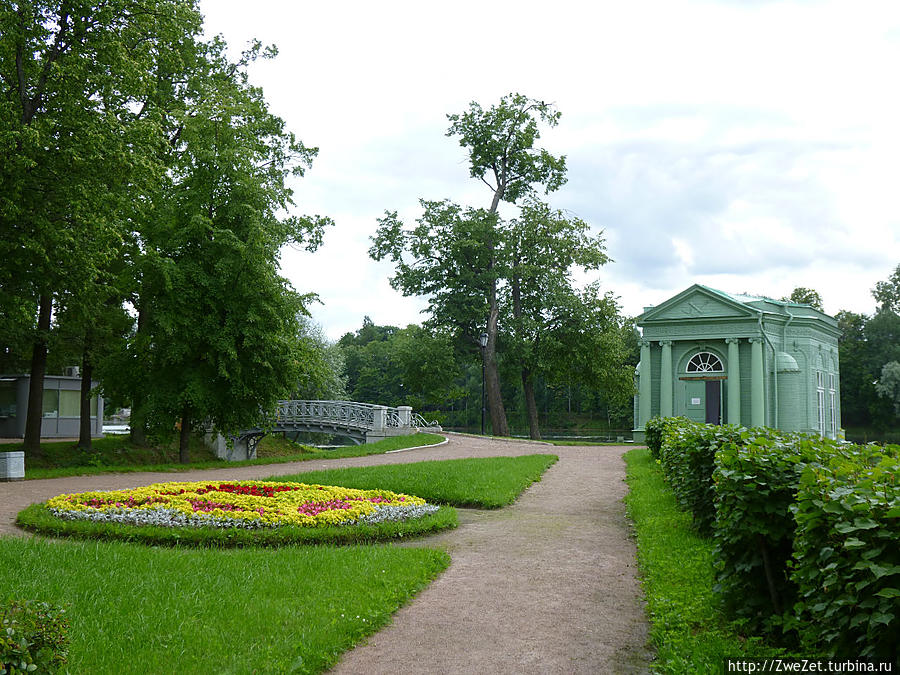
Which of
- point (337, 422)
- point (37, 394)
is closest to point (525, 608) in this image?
point (37, 394)

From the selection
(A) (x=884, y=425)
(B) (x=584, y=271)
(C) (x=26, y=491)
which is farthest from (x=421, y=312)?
(A) (x=884, y=425)

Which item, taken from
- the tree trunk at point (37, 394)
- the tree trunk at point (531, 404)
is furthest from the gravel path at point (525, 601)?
the tree trunk at point (531, 404)

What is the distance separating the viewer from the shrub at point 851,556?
322 centimetres

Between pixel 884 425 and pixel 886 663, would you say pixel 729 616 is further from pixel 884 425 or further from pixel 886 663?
pixel 884 425

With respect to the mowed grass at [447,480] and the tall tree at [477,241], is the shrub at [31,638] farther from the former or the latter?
the tall tree at [477,241]

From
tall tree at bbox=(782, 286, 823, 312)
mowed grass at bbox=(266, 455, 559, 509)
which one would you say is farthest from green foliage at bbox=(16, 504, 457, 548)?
tall tree at bbox=(782, 286, 823, 312)

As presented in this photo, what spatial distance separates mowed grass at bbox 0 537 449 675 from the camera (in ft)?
15.3

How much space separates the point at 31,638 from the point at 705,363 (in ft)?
107

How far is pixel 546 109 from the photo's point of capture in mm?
37094

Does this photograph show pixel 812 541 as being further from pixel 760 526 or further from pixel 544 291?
pixel 544 291

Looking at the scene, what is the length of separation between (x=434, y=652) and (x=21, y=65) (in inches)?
716

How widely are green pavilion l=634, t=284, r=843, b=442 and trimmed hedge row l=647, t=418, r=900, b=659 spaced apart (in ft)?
89.0

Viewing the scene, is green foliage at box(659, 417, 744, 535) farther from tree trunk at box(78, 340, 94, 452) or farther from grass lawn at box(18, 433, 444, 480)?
tree trunk at box(78, 340, 94, 452)

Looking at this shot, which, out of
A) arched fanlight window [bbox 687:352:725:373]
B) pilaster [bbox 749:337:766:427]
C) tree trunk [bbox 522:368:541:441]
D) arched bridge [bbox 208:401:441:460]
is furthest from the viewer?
tree trunk [bbox 522:368:541:441]
